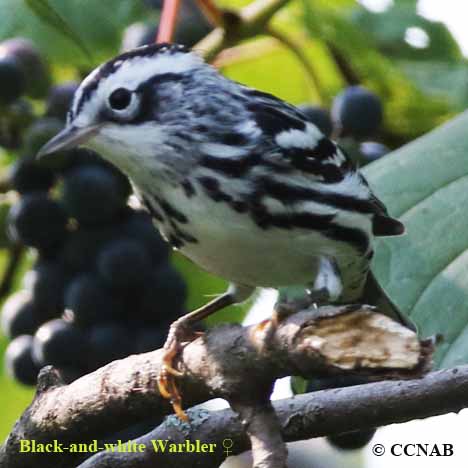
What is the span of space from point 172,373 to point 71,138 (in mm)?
619

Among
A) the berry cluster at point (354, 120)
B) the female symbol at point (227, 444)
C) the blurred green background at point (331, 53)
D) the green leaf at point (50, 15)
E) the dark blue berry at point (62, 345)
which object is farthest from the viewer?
the blurred green background at point (331, 53)

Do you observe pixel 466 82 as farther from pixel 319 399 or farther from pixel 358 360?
pixel 358 360

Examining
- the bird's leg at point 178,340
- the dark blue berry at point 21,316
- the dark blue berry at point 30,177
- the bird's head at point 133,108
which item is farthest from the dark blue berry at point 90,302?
the bird's head at point 133,108

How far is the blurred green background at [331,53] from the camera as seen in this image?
403cm

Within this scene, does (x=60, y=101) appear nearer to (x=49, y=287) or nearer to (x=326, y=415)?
(x=49, y=287)

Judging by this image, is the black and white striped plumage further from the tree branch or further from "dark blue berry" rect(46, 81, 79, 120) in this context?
"dark blue berry" rect(46, 81, 79, 120)

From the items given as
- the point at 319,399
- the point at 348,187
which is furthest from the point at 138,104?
the point at 319,399

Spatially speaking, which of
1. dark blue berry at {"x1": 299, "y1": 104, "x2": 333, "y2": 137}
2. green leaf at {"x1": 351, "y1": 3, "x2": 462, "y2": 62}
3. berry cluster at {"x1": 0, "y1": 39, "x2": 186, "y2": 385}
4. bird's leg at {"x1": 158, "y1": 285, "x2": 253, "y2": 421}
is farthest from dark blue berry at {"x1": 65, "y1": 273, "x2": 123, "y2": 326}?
green leaf at {"x1": 351, "y1": 3, "x2": 462, "y2": 62}

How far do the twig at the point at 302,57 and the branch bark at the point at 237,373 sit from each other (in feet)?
5.00

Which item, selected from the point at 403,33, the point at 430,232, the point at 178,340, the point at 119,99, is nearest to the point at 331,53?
the point at 403,33

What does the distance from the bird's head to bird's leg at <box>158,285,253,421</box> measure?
0.37 metres

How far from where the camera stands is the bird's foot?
2.42 metres

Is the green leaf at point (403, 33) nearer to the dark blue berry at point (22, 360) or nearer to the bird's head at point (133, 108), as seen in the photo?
the bird's head at point (133, 108)

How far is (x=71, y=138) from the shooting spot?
2.79m
